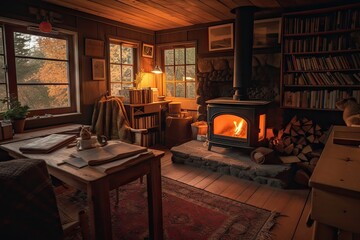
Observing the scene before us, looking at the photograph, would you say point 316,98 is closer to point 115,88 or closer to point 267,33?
point 267,33

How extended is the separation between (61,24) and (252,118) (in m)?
2.66

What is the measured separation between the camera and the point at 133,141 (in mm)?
3305

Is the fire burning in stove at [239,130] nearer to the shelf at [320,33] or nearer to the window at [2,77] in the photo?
the shelf at [320,33]

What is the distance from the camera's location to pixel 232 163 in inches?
117

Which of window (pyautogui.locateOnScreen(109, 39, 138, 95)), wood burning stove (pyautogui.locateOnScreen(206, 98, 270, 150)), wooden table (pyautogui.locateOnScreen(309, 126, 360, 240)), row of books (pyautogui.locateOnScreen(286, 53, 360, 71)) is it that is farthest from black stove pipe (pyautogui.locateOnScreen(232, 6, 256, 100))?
wooden table (pyautogui.locateOnScreen(309, 126, 360, 240))

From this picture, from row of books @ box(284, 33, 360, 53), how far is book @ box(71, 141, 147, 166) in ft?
8.61

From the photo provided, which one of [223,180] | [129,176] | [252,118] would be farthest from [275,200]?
[129,176]

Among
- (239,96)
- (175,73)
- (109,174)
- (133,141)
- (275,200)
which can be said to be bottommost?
(275,200)

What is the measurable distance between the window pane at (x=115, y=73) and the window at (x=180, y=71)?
93cm

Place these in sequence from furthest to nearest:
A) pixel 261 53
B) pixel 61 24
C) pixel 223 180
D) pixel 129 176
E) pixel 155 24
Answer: pixel 155 24 < pixel 261 53 < pixel 61 24 < pixel 223 180 < pixel 129 176

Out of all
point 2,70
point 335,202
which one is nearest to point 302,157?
point 335,202

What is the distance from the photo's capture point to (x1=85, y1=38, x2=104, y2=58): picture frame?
3.45 metres

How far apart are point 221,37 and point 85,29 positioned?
2.01 m

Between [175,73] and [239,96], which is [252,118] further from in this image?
[175,73]
